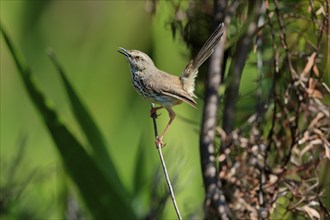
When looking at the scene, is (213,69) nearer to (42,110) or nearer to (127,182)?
(42,110)

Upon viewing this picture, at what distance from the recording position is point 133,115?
2.93m

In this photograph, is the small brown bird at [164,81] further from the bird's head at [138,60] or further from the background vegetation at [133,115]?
the background vegetation at [133,115]

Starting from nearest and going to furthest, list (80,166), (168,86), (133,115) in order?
(168,86) → (80,166) → (133,115)

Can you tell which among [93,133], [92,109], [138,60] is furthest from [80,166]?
[92,109]

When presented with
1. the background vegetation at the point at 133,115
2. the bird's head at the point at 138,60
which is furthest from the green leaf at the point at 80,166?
the bird's head at the point at 138,60

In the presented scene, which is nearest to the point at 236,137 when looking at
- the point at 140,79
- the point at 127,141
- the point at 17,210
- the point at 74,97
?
the point at 140,79

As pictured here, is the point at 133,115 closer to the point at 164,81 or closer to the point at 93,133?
the point at 93,133

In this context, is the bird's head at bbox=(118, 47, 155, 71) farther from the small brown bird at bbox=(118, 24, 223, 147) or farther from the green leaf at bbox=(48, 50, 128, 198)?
the green leaf at bbox=(48, 50, 128, 198)

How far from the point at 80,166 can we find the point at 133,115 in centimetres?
53

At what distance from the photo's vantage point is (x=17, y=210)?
2771mm

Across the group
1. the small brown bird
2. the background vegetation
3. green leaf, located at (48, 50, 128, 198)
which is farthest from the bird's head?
green leaf, located at (48, 50, 128, 198)

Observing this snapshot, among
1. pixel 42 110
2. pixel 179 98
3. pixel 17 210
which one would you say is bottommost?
pixel 17 210

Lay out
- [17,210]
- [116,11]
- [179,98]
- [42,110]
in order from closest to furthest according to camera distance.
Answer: [179,98], [42,110], [17,210], [116,11]

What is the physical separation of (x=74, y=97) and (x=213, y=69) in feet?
1.61
